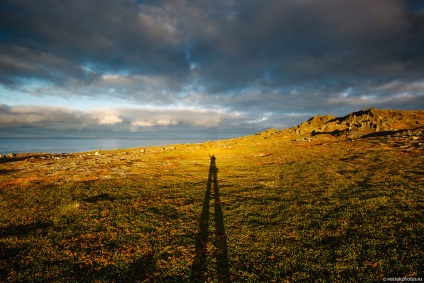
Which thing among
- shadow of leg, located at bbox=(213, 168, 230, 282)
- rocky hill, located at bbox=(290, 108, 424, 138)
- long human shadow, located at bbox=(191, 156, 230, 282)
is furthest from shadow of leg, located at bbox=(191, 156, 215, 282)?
rocky hill, located at bbox=(290, 108, 424, 138)

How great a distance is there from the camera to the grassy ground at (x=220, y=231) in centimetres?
1116

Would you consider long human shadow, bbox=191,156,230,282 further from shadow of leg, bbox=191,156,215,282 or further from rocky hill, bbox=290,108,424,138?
rocky hill, bbox=290,108,424,138

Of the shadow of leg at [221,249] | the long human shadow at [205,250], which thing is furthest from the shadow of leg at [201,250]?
the shadow of leg at [221,249]

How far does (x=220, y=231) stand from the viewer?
1554 cm

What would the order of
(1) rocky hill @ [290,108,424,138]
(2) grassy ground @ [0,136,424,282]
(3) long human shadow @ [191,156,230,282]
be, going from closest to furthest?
(3) long human shadow @ [191,156,230,282] → (2) grassy ground @ [0,136,424,282] → (1) rocky hill @ [290,108,424,138]

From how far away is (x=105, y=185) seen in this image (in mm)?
29469

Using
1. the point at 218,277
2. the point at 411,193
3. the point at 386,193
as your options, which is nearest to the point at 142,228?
the point at 218,277

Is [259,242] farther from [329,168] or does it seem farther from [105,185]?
[329,168]

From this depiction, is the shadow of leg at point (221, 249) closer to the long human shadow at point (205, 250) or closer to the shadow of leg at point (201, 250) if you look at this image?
the long human shadow at point (205, 250)

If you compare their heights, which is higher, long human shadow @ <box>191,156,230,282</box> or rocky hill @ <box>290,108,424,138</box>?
rocky hill @ <box>290,108,424,138</box>

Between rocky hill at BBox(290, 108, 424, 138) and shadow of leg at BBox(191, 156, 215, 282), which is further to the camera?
rocky hill at BBox(290, 108, 424, 138)

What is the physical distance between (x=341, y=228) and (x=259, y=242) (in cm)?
610

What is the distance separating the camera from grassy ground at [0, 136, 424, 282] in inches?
440

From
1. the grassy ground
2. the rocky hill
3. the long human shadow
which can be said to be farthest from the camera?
the rocky hill
